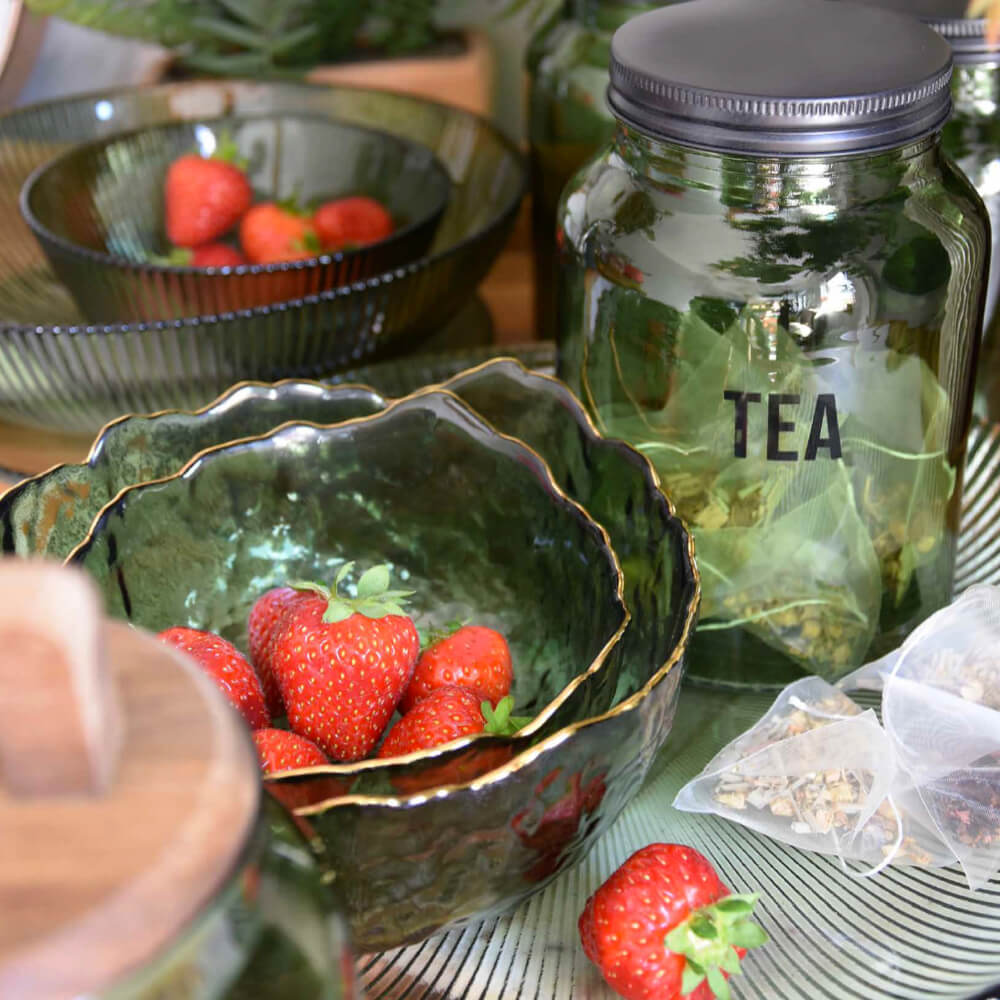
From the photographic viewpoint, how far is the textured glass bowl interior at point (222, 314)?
2.14ft

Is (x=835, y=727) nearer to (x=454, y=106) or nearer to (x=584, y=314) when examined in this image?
(x=584, y=314)

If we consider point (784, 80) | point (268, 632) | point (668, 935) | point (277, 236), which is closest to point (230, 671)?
point (268, 632)

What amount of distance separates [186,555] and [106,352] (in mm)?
172

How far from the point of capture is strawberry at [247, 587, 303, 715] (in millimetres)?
495

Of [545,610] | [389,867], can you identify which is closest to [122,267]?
[545,610]

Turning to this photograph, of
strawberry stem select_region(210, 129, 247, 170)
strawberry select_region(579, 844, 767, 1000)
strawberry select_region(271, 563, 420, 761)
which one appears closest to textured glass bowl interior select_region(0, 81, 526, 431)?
strawberry stem select_region(210, 129, 247, 170)

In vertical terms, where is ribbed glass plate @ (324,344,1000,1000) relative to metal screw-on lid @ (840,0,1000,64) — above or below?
below

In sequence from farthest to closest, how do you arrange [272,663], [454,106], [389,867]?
1. [454,106]
2. [272,663]
3. [389,867]

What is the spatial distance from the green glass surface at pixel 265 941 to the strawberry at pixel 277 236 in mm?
586

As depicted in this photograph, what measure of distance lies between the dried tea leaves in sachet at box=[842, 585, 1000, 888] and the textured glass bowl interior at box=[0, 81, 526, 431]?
1.11 ft

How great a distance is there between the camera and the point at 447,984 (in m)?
0.41

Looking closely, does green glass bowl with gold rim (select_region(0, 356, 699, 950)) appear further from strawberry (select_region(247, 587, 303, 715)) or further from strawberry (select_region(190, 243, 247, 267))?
strawberry (select_region(190, 243, 247, 267))

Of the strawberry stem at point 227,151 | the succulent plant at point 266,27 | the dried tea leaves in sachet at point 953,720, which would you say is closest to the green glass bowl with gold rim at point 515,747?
the dried tea leaves in sachet at point 953,720

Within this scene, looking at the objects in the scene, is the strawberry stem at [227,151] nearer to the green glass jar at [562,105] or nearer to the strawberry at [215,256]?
the strawberry at [215,256]
